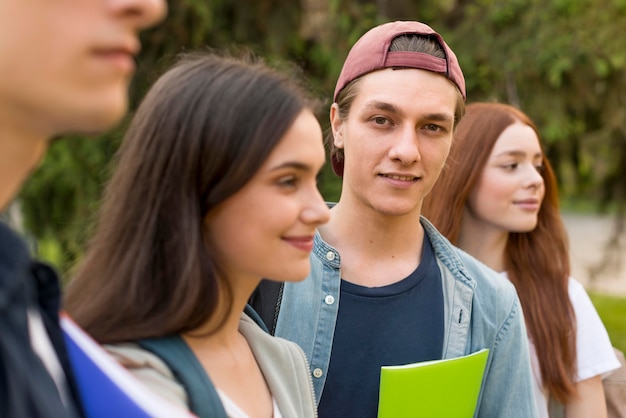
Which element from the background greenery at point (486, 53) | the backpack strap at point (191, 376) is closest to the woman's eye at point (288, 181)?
the backpack strap at point (191, 376)

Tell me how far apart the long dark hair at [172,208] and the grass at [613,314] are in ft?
23.3

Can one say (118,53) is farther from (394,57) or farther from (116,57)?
(394,57)

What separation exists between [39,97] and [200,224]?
1.93 feet

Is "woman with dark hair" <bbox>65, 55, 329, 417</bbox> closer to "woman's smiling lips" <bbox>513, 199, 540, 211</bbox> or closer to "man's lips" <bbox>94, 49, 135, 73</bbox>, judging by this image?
"man's lips" <bbox>94, 49, 135, 73</bbox>

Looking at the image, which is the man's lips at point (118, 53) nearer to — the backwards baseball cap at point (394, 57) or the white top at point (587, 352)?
the backwards baseball cap at point (394, 57)

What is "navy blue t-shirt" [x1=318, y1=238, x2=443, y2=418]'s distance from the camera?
2.29 meters

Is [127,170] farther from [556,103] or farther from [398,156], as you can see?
[556,103]

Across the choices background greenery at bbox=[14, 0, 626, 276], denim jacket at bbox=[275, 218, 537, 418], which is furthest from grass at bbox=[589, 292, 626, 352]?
denim jacket at bbox=[275, 218, 537, 418]

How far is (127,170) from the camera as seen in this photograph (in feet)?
5.29

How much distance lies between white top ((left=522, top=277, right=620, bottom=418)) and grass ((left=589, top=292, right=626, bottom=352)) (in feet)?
16.8

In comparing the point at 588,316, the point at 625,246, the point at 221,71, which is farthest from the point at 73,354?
the point at 625,246

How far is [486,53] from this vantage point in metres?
5.33

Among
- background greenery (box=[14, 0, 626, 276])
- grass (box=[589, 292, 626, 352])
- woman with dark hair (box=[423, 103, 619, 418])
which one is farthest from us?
grass (box=[589, 292, 626, 352])

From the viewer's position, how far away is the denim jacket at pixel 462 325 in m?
2.31
